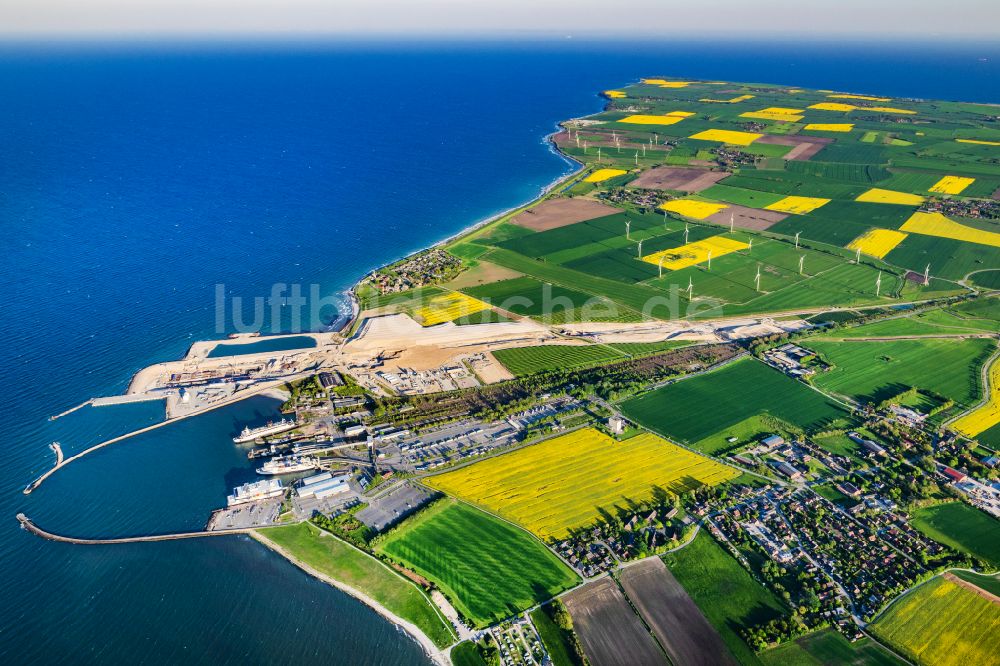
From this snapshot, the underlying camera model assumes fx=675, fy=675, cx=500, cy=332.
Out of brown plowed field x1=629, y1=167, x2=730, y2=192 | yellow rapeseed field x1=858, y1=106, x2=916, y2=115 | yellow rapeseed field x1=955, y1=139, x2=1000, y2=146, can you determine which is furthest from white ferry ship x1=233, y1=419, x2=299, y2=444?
yellow rapeseed field x1=858, y1=106, x2=916, y2=115

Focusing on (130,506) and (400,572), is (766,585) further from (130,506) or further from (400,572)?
(130,506)

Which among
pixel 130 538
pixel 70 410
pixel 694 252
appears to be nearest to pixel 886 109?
pixel 694 252

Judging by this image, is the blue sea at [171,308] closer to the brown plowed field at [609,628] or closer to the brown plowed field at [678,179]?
the brown plowed field at [609,628]

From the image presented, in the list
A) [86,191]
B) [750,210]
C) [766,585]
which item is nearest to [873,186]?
[750,210]

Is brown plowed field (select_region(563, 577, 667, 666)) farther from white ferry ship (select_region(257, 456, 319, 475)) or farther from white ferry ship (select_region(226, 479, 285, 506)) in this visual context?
white ferry ship (select_region(257, 456, 319, 475))

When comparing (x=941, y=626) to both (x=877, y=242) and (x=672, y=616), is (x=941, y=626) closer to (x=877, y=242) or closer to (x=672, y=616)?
(x=672, y=616)

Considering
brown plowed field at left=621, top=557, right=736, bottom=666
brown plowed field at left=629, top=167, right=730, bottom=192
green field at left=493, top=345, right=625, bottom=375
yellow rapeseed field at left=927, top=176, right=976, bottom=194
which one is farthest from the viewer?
brown plowed field at left=629, top=167, right=730, bottom=192

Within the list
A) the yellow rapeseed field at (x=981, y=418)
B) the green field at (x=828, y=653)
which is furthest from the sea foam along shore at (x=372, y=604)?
the yellow rapeseed field at (x=981, y=418)
